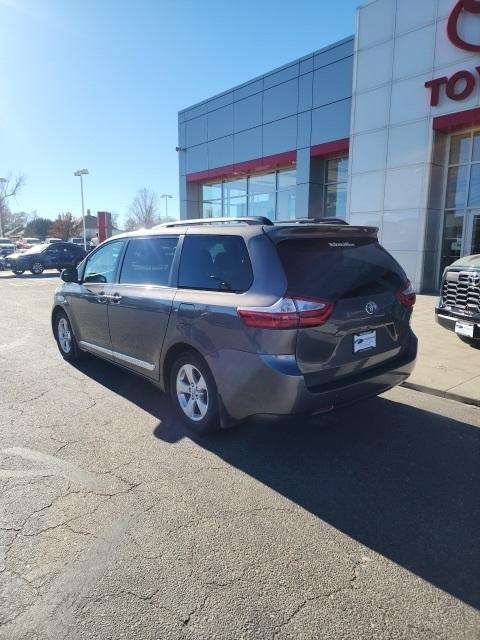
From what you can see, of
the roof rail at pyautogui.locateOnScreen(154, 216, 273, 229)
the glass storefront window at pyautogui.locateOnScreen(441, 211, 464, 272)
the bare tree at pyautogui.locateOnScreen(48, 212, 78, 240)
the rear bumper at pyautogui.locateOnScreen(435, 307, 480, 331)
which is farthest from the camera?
the bare tree at pyautogui.locateOnScreen(48, 212, 78, 240)

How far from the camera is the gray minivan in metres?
3.19

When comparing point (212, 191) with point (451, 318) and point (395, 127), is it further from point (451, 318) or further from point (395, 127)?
point (451, 318)

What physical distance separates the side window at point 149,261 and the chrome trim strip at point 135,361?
2.63 feet

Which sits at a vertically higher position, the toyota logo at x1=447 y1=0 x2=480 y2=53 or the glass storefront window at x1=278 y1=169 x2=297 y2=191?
the toyota logo at x1=447 y1=0 x2=480 y2=53

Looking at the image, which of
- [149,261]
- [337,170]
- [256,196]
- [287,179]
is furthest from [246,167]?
[149,261]

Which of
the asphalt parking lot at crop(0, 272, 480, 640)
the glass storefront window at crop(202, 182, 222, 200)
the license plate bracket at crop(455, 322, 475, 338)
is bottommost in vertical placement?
the asphalt parking lot at crop(0, 272, 480, 640)

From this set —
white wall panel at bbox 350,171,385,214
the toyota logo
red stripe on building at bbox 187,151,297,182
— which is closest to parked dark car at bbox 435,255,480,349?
white wall panel at bbox 350,171,385,214

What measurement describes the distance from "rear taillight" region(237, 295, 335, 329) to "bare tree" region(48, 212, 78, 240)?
267 feet

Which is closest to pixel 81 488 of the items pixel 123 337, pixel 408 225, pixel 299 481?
pixel 299 481

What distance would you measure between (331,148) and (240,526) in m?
15.8

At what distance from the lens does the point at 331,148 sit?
53.4 feet

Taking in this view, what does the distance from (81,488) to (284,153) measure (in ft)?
56.7

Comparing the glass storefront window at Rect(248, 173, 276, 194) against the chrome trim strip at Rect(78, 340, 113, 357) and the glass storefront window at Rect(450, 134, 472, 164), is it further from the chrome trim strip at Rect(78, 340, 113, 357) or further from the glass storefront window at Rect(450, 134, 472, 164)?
the chrome trim strip at Rect(78, 340, 113, 357)

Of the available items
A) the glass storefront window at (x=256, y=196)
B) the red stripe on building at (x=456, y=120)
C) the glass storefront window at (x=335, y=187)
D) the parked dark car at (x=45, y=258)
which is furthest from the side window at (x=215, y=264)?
the parked dark car at (x=45, y=258)
